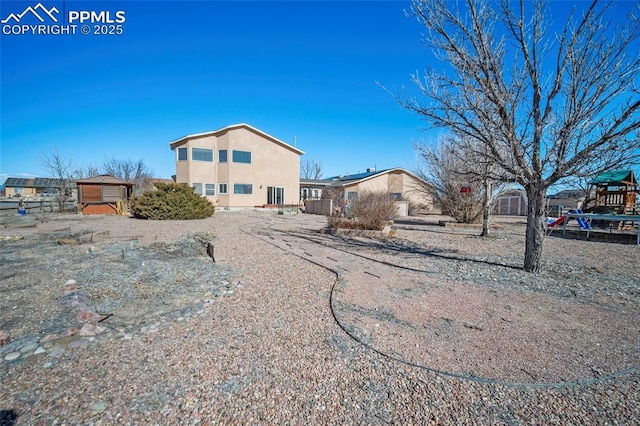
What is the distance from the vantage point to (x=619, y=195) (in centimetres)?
1764

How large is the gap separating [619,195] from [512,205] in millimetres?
11035

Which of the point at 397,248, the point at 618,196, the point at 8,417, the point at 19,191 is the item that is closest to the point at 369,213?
the point at 397,248

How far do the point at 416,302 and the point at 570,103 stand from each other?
4582 millimetres

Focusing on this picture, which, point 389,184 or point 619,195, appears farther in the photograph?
point 389,184

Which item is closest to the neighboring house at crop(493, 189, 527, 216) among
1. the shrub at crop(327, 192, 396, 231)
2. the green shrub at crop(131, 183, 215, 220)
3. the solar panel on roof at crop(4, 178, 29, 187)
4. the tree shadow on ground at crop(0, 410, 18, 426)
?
the shrub at crop(327, 192, 396, 231)

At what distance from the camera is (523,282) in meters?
5.05

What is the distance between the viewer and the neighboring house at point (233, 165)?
24.3 metres

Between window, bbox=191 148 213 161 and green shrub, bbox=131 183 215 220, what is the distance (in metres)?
7.76

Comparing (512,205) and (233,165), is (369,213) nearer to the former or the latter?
(233,165)

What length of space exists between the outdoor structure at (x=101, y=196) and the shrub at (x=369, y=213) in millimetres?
16545

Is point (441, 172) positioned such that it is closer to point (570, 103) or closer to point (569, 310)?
point (570, 103)

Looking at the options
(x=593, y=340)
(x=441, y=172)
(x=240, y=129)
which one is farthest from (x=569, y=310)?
(x=240, y=129)

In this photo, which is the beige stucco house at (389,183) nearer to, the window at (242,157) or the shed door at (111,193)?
the window at (242,157)

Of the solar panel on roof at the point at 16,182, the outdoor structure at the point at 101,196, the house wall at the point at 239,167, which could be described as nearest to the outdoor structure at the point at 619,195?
the house wall at the point at 239,167
